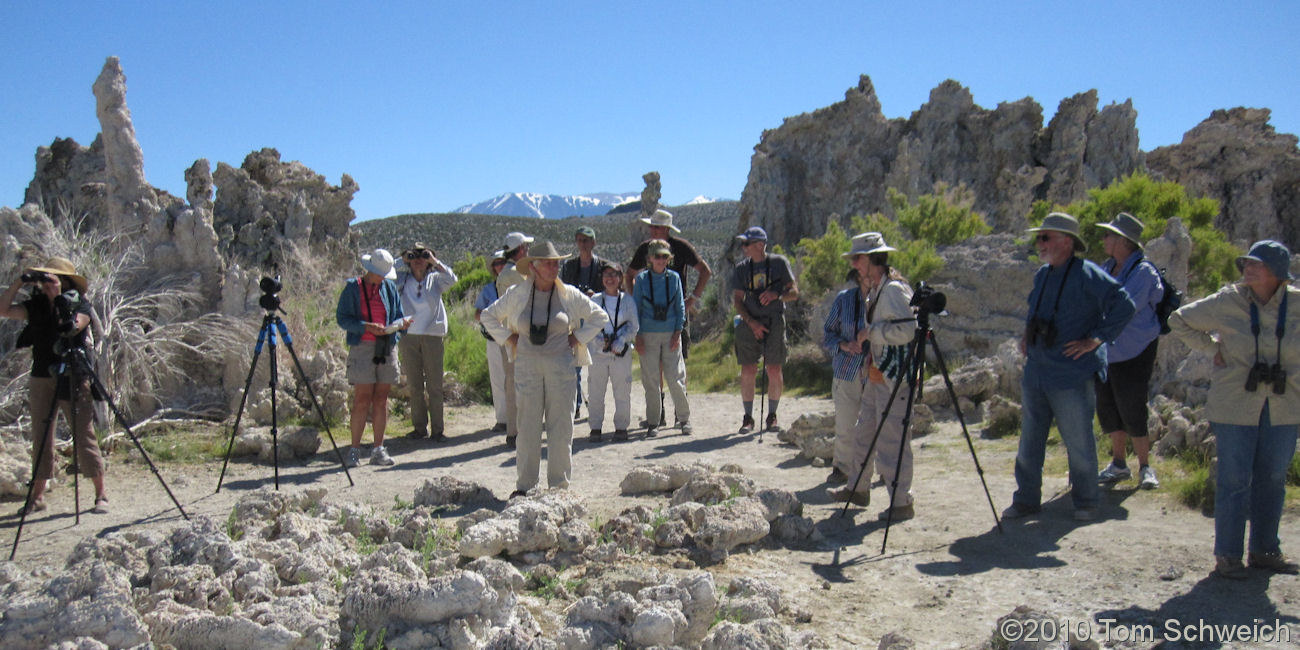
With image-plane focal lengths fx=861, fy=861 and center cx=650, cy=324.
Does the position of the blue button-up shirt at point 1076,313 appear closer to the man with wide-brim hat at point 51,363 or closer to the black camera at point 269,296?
the black camera at point 269,296

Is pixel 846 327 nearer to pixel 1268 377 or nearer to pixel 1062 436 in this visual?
pixel 1062 436

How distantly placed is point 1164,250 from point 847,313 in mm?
4456

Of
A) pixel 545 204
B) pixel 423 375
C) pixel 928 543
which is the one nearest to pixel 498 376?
pixel 423 375

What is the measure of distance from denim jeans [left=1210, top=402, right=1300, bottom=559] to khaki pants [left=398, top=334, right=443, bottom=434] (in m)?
6.49

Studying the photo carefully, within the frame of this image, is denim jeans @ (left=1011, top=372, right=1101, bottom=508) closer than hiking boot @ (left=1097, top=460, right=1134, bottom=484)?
Yes

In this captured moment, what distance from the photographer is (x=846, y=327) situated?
587 centimetres

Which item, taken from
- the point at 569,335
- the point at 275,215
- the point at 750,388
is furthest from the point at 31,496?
the point at 275,215

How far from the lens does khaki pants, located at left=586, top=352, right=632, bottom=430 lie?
28.1ft

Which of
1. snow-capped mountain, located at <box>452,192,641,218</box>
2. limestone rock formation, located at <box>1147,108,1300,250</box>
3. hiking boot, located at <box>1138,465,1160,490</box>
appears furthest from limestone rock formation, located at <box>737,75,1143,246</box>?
snow-capped mountain, located at <box>452,192,641,218</box>

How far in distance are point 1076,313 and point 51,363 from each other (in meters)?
6.63

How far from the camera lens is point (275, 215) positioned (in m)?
14.0

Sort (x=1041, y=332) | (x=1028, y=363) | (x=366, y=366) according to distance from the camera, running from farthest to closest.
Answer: (x=366, y=366) → (x=1028, y=363) → (x=1041, y=332)

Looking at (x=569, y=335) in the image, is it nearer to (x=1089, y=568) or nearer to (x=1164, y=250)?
(x=1089, y=568)

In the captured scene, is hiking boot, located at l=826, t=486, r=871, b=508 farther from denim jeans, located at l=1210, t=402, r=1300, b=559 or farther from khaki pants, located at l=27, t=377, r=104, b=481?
khaki pants, located at l=27, t=377, r=104, b=481
